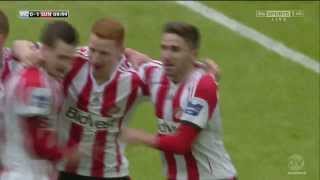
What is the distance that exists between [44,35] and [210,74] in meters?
1.19

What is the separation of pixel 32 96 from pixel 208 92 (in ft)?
3.96

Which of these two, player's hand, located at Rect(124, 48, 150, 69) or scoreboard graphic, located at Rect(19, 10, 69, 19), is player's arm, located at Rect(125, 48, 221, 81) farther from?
scoreboard graphic, located at Rect(19, 10, 69, 19)

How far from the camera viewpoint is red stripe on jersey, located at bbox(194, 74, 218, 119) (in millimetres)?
6816

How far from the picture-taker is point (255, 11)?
13.4 metres

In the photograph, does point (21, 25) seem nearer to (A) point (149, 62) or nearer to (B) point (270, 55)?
(B) point (270, 55)

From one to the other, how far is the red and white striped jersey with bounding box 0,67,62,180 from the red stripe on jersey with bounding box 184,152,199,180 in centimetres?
98

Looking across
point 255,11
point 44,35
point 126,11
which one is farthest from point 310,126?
point 44,35

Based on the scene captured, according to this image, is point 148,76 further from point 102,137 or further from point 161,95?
point 102,137

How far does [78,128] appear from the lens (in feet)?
24.0

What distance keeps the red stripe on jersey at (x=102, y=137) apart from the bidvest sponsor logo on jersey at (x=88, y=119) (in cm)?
4

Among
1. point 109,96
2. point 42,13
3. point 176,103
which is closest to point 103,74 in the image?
point 109,96

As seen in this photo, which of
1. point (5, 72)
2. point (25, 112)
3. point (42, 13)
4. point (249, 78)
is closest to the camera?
point (25, 112)

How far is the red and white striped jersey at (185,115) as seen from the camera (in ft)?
22.5

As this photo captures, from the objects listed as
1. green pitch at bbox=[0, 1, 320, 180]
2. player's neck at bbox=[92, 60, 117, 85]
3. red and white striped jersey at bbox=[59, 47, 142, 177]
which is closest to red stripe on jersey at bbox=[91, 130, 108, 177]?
red and white striped jersey at bbox=[59, 47, 142, 177]
